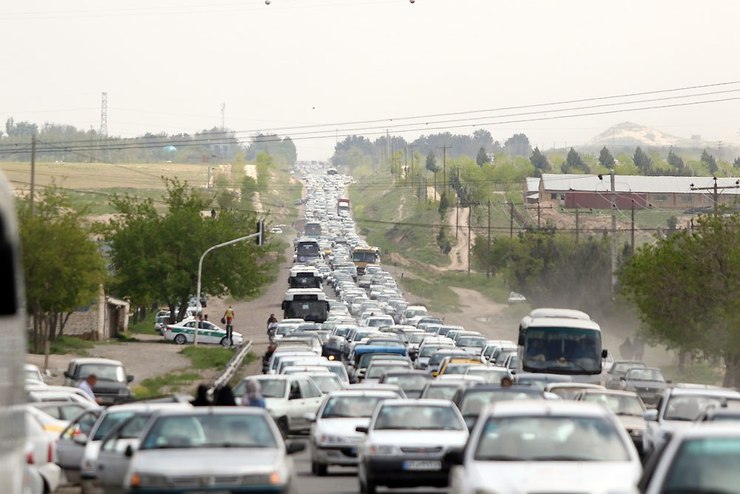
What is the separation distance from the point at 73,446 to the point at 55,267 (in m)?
37.7

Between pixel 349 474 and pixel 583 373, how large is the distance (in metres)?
20.3

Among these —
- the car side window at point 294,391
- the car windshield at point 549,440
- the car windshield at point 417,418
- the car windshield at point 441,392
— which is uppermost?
the car windshield at point 549,440

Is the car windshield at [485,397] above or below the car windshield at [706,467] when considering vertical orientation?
below

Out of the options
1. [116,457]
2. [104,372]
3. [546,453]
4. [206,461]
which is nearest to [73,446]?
[116,457]

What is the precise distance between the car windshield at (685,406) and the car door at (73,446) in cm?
912

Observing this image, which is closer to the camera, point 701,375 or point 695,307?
point 695,307

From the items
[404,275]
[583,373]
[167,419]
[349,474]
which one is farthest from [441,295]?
[167,419]

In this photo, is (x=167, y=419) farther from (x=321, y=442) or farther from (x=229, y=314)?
(x=229, y=314)

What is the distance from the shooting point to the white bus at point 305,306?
83.8 m

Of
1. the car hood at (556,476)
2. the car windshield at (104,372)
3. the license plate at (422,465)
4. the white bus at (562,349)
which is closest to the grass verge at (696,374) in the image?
the white bus at (562,349)

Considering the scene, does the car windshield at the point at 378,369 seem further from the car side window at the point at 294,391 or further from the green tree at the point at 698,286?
the green tree at the point at 698,286

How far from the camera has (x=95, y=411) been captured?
23969 mm

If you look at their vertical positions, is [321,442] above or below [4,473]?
below

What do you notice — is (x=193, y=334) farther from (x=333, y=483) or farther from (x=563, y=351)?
(x=333, y=483)
